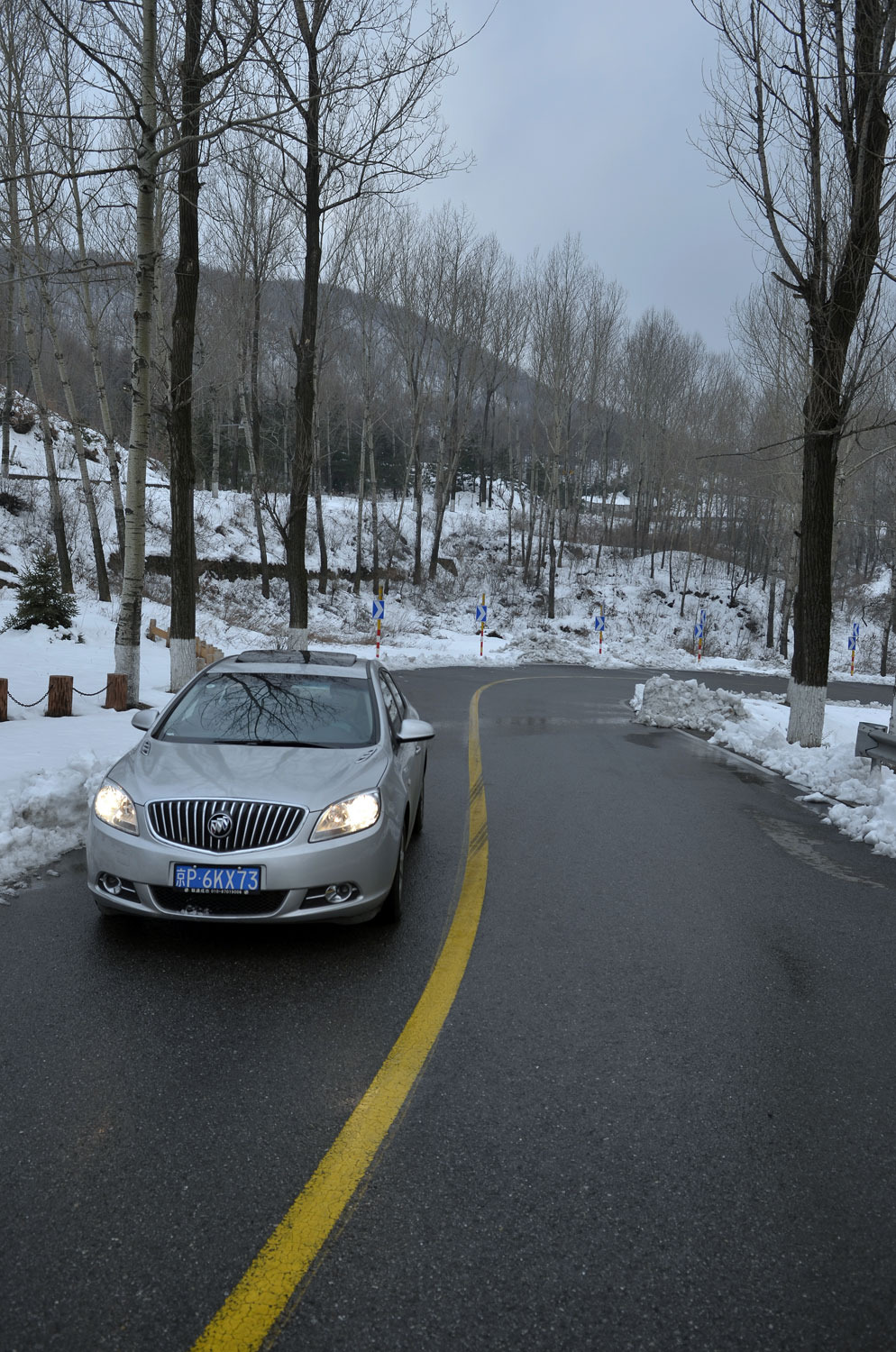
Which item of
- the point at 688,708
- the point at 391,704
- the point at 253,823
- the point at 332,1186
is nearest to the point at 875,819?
the point at 391,704

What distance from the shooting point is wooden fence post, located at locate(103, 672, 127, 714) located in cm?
1283

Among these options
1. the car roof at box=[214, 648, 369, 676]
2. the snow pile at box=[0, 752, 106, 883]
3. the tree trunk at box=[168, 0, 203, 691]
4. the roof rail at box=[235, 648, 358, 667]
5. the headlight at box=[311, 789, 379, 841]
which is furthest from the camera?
the tree trunk at box=[168, 0, 203, 691]

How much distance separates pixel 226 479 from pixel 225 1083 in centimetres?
5832

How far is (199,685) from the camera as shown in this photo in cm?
611

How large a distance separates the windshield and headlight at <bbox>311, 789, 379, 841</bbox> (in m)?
0.80

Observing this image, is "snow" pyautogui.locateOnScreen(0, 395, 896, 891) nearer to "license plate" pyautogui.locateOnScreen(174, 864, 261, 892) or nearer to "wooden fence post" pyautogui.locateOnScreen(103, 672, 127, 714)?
"wooden fence post" pyautogui.locateOnScreen(103, 672, 127, 714)

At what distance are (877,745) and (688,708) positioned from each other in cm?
632

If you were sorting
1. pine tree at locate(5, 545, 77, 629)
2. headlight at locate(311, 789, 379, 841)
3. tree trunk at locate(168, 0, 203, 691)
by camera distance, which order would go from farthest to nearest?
pine tree at locate(5, 545, 77, 629) → tree trunk at locate(168, 0, 203, 691) → headlight at locate(311, 789, 379, 841)

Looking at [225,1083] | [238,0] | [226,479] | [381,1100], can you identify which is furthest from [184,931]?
[226,479]

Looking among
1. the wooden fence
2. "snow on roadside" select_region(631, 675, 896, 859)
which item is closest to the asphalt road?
"snow on roadside" select_region(631, 675, 896, 859)

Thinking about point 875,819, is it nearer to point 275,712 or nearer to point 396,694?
point 396,694

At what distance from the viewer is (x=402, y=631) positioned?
123ft

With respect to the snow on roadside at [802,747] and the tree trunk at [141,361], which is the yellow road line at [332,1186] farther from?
the tree trunk at [141,361]

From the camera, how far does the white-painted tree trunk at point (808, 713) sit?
1191 centimetres
